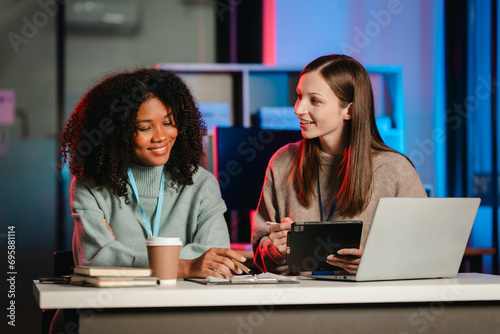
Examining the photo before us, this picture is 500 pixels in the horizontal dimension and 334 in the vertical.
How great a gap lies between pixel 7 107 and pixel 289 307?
3.81 m

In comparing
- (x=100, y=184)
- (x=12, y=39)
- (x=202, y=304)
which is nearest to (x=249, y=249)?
(x=100, y=184)

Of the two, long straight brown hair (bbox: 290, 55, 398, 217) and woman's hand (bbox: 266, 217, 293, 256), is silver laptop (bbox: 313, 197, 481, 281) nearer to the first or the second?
woman's hand (bbox: 266, 217, 293, 256)

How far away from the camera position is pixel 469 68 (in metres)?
4.41

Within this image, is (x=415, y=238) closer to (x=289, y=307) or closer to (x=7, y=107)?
(x=289, y=307)

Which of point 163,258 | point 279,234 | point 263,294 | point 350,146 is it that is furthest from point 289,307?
point 350,146

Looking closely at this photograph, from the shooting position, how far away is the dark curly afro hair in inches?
79.2

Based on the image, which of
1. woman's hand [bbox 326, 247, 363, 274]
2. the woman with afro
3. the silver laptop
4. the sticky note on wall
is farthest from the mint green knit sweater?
the sticky note on wall

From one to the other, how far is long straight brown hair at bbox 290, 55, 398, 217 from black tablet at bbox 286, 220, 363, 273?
53 centimetres

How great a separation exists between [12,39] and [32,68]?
0.87 ft

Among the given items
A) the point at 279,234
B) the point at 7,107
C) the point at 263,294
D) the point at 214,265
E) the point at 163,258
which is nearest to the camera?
the point at 263,294

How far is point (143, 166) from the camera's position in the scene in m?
2.08

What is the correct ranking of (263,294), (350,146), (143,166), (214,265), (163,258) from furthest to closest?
(350,146)
(143,166)
(214,265)
(163,258)
(263,294)

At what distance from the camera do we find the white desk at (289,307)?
126cm

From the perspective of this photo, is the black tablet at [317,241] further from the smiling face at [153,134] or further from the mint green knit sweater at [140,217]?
the smiling face at [153,134]
